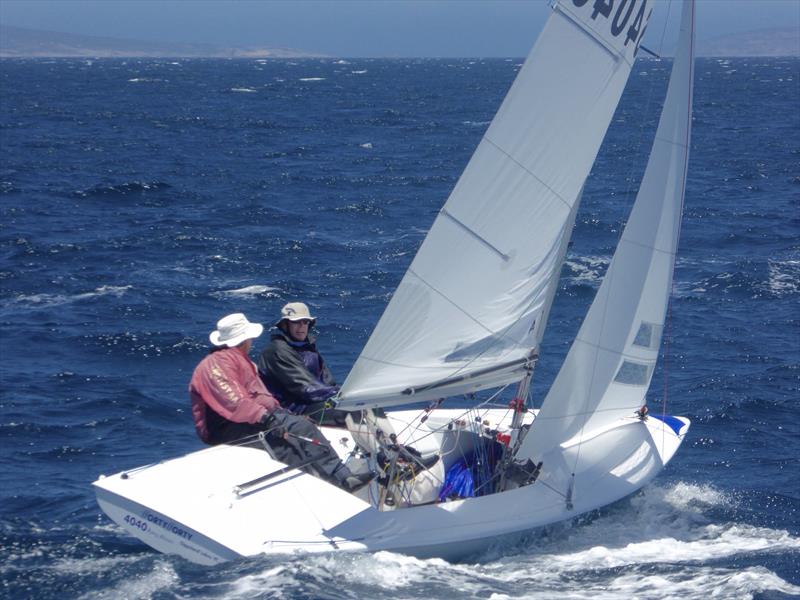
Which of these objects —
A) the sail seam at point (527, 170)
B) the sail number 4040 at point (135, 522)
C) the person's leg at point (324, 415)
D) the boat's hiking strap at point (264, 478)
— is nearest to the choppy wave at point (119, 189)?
the person's leg at point (324, 415)

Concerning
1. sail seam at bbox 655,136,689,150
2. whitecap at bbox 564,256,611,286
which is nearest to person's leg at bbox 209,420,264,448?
sail seam at bbox 655,136,689,150

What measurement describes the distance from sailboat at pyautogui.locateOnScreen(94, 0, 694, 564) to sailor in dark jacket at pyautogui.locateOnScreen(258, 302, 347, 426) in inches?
18.6

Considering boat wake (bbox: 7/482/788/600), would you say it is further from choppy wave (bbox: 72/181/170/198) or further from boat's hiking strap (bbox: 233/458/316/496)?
choppy wave (bbox: 72/181/170/198)

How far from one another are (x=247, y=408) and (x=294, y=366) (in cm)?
60

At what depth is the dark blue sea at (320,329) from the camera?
8.54 metres

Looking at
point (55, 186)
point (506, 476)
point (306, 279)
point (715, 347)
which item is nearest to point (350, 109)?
point (55, 186)

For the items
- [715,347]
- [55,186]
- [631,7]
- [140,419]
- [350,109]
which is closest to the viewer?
[631,7]

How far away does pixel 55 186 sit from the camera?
29.3 m

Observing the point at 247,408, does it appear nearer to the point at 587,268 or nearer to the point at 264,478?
the point at 264,478

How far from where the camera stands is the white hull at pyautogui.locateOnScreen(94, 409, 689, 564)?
8273mm

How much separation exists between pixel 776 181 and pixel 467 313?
2455 cm

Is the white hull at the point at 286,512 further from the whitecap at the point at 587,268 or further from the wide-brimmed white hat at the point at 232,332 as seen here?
the whitecap at the point at 587,268

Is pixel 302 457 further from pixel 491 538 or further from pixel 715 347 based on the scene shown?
pixel 715 347

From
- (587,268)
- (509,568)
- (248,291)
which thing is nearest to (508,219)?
(509,568)
